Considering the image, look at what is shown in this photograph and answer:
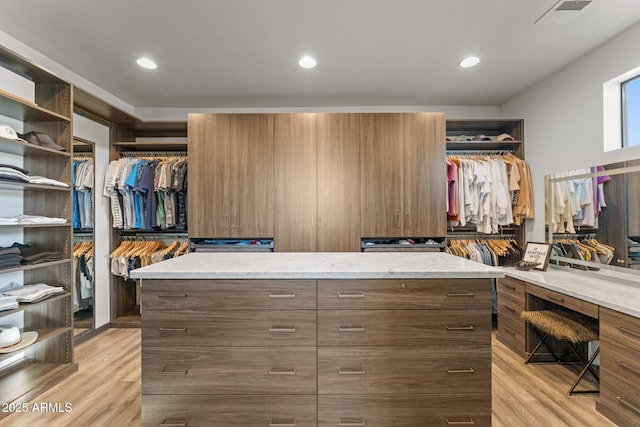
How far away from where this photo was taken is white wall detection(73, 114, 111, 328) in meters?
3.13

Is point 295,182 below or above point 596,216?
above

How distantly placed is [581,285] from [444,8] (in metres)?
2.22

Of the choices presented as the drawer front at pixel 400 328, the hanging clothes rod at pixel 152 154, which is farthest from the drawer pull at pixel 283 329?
the hanging clothes rod at pixel 152 154

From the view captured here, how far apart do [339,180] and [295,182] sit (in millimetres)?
491

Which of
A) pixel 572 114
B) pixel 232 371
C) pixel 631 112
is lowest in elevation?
pixel 232 371

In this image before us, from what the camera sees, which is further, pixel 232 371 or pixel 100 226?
pixel 100 226

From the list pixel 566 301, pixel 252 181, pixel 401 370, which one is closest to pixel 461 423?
pixel 401 370

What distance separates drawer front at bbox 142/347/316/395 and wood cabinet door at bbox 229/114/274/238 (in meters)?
1.78

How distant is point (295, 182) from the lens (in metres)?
3.12

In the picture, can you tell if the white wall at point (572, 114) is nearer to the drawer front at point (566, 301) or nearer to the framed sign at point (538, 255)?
the framed sign at point (538, 255)

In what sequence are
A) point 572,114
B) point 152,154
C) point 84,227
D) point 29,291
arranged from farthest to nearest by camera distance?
point 152,154 < point 84,227 < point 572,114 < point 29,291

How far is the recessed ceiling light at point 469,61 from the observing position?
2582 mm

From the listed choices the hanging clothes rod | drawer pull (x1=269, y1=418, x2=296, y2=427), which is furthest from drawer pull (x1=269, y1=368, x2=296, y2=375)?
the hanging clothes rod

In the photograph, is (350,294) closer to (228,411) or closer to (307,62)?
(228,411)
